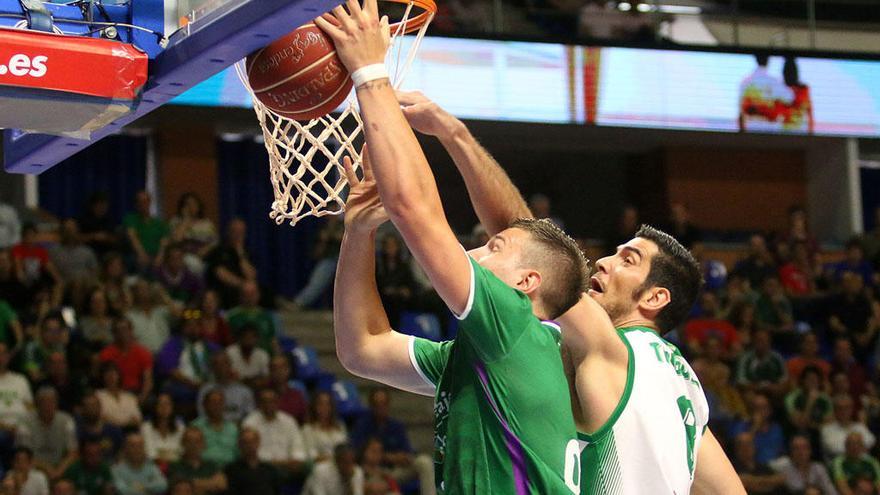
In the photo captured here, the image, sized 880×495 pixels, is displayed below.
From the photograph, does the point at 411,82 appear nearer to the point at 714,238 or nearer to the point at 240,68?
the point at 714,238

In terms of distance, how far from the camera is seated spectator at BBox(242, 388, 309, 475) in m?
9.47

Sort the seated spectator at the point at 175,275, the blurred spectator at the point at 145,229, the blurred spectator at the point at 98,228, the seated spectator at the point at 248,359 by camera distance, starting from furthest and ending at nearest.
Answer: the blurred spectator at the point at 145,229, the blurred spectator at the point at 98,228, the seated spectator at the point at 175,275, the seated spectator at the point at 248,359

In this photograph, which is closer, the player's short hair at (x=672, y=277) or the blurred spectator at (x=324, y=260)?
the player's short hair at (x=672, y=277)

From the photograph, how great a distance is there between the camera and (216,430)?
368 inches

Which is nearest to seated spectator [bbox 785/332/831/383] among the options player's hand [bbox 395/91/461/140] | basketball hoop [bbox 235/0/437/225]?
basketball hoop [bbox 235/0/437/225]

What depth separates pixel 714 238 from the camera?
15500 mm

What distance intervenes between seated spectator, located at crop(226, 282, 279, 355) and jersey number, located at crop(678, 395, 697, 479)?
7099 millimetres

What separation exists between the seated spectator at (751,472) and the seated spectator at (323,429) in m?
3.17

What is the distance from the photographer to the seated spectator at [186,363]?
977 centimetres

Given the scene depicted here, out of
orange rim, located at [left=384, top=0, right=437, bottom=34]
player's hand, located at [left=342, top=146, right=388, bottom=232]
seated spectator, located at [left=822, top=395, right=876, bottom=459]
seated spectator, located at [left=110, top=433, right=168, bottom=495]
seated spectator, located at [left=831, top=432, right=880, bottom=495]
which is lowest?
Result: seated spectator, located at [left=831, top=432, right=880, bottom=495]

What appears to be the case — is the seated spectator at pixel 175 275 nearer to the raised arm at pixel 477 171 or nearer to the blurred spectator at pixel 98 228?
the blurred spectator at pixel 98 228

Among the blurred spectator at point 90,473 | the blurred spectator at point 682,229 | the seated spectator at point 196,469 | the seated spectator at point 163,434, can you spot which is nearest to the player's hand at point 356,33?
the blurred spectator at point 90,473

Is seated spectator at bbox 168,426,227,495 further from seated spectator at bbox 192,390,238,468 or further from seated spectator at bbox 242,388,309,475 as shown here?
seated spectator at bbox 242,388,309,475

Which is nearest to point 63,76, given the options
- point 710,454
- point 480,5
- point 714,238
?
point 710,454
